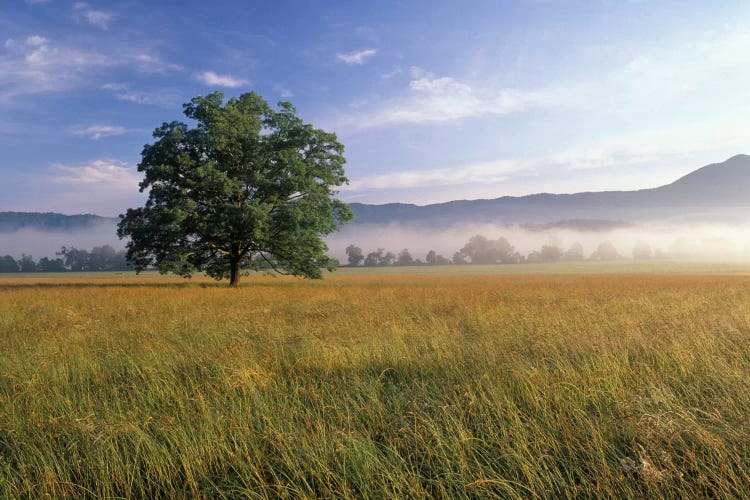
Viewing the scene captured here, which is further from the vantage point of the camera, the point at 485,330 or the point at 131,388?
the point at 485,330

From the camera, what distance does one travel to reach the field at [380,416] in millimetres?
3340

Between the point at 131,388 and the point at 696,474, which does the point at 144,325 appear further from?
the point at 696,474

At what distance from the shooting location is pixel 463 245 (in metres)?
183

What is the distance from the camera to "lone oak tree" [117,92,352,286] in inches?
1078

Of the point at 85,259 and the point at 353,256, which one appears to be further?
the point at 353,256

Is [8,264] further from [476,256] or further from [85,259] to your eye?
[476,256]

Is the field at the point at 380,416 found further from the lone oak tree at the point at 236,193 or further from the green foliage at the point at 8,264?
the green foliage at the point at 8,264

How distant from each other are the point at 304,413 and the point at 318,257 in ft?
88.5

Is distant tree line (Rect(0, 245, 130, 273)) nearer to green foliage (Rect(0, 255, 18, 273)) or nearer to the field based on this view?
green foliage (Rect(0, 255, 18, 273))

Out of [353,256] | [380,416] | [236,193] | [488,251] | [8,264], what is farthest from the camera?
[488,251]

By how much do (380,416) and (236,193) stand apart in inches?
1029

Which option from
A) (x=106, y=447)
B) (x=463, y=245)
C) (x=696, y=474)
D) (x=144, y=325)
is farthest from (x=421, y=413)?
(x=463, y=245)

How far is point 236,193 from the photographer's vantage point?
93.4 feet

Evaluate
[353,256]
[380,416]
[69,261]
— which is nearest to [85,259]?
[69,261]
